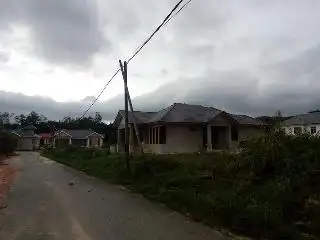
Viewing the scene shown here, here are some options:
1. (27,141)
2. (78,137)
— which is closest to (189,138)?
(78,137)

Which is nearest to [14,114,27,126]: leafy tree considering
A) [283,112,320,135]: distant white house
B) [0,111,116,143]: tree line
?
[0,111,116,143]: tree line

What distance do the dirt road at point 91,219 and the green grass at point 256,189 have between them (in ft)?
2.45

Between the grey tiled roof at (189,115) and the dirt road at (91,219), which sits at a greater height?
the grey tiled roof at (189,115)

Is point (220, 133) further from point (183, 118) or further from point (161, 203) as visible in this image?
point (161, 203)

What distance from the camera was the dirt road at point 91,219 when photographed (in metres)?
10.5

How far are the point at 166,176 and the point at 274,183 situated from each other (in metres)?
7.25

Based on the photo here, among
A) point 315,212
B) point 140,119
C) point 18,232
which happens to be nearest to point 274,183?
point 315,212

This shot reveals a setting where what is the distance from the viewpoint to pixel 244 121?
43219mm

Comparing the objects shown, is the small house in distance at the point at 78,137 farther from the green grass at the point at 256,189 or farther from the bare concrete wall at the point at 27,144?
the green grass at the point at 256,189

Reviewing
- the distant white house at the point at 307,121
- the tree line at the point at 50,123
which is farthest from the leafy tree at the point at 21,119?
the distant white house at the point at 307,121

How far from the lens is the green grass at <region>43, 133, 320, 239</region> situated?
1067 centimetres

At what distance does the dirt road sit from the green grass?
75 cm

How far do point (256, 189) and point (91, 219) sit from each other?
4665 mm

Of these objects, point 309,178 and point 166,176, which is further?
point 166,176
